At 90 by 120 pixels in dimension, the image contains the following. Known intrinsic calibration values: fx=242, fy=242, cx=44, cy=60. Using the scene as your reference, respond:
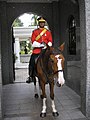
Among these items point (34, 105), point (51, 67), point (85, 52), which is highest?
point (85, 52)

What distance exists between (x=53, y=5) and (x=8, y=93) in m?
4.14

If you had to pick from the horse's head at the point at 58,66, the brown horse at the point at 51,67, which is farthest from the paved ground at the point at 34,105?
the horse's head at the point at 58,66

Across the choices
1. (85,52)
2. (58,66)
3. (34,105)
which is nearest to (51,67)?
(58,66)

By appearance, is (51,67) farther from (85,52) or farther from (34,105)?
(34,105)

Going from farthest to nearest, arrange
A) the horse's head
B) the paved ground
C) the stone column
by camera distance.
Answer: the paved ground, the stone column, the horse's head

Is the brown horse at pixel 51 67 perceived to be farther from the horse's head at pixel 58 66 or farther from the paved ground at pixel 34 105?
the paved ground at pixel 34 105

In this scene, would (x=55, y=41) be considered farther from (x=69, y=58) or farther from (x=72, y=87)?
(x=72, y=87)

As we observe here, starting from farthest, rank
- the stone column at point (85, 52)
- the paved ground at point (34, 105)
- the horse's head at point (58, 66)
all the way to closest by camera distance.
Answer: the paved ground at point (34, 105) < the stone column at point (85, 52) < the horse's head at point (58, 66)

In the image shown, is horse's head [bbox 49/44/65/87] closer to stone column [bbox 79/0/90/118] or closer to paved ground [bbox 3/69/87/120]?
stone column [bbox 79/0/90/118]

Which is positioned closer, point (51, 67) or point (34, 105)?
point (51, 67)

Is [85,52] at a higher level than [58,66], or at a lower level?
higher

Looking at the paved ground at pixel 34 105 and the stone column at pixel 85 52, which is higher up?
the stone column at pixel 85 52

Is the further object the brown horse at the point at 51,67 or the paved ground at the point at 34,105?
the paved ground at the point at 34,105

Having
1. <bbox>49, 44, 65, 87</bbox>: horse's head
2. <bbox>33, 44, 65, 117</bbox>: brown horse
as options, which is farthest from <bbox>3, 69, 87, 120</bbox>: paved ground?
<bbox>49, 44, 65, 87</bbox>: horse's head
